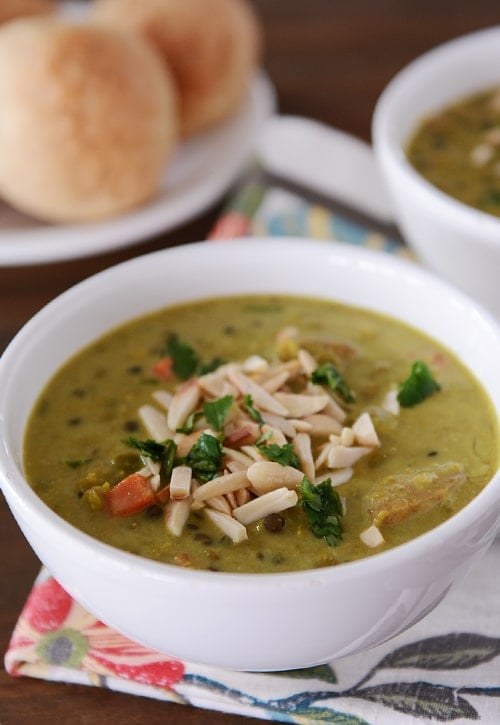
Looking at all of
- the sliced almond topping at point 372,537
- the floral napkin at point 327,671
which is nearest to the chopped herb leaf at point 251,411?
the sliced almond topping at point 372,537

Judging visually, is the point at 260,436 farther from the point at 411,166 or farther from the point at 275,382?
the point at 411,166

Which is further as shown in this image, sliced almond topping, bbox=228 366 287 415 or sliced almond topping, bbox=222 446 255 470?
sliced almond topping, bbox=228 366 287 415

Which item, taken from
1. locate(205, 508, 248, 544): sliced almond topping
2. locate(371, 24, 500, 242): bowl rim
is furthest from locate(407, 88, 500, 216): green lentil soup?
locate(205, 508, 248, 544): sliced almond topping

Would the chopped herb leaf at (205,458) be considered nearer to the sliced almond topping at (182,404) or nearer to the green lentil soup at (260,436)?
the green lentil soup at (260,436)

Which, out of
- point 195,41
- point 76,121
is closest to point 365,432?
point 76,121

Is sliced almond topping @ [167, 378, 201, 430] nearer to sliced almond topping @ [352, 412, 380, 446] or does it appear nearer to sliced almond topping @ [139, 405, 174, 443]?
sliced almond topping @ [139, 405, 174, 443]

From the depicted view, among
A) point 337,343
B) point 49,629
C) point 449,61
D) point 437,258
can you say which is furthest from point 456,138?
point 49,629

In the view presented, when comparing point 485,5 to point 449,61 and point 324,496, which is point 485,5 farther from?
point 324,496

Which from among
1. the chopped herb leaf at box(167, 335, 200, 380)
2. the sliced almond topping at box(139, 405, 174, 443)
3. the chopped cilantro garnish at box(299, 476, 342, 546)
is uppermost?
the chopped cilantro garnish at box(299, 476, 342, 546)
